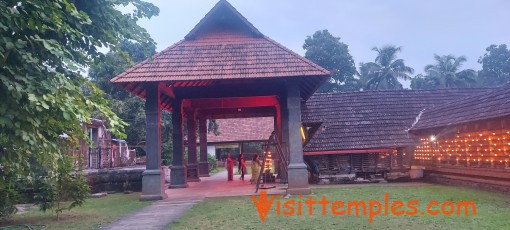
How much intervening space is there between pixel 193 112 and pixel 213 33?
6.03 m

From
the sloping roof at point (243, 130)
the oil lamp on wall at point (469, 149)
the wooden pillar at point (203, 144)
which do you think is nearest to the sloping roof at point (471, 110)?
the oil lamp on wall at point (469, 149)

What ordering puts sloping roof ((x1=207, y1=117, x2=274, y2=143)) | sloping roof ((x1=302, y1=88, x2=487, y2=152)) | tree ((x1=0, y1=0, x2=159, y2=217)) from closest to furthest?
1. tree ((x1=0, y1=0, x2=159, y2=217))
2. sloping roof ((x1=302, y1=88, x2=487, y2=152))
3. sloping roof ((x1=207, y1=117, x2=274, y2=143))

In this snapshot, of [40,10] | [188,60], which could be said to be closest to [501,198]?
[188,60]

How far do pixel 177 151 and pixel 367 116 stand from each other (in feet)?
30.2

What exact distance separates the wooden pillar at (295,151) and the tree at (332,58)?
27213 mm

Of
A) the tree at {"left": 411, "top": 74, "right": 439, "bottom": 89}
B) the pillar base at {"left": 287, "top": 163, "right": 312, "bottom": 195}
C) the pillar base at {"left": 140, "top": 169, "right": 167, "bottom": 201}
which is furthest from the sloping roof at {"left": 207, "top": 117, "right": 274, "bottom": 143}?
the tree at {"left": 411, "top": 74, "right": 439, "bottom": 89}

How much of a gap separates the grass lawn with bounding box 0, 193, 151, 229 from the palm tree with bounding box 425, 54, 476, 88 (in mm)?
38450

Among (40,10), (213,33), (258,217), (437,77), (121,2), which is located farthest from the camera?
(437,77)

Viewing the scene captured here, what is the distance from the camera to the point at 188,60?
1347cm

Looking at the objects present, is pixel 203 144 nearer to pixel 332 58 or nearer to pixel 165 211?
pixel 165 211

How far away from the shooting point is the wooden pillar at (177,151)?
16.4m

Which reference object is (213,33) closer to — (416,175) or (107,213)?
(107,213)

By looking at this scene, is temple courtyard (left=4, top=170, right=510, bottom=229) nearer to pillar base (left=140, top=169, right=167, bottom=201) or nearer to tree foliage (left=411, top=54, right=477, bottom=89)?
pillar base (left=140, top=169, right=167, bottom=201)

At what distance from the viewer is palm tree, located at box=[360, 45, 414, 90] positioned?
137 feet
